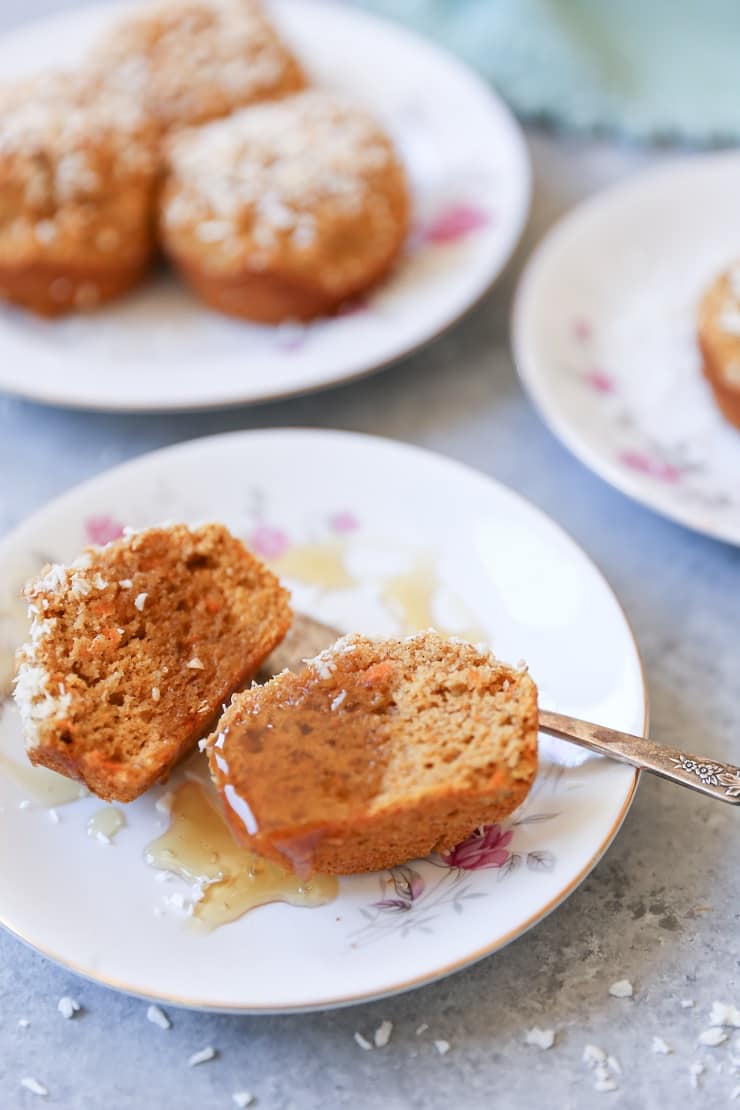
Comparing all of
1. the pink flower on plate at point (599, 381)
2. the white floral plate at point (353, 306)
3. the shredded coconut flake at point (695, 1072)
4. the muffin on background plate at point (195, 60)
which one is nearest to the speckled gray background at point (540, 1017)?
the shredded coconut flake at point (695, 1072)

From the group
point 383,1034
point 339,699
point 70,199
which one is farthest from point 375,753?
point 70,199

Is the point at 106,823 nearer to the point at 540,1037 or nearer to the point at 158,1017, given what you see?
the point at 158,1017

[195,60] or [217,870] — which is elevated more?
[195,60]

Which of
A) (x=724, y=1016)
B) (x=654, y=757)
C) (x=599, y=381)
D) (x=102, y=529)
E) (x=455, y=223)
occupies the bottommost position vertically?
(x=724, y=1016)

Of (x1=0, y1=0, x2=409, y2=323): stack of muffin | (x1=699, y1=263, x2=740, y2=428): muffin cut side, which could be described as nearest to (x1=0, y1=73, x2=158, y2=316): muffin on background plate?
(x1=0, y1=0, x2=409, y2=323): stack of muffin

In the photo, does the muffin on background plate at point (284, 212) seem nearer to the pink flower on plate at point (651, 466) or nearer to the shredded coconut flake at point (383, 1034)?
the pink flower on plate at point (651, 466)

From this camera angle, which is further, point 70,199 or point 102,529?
point 70,199

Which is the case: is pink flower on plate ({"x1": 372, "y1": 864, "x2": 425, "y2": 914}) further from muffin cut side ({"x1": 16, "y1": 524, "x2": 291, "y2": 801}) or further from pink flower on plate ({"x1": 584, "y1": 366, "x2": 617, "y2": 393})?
pink flower on plate ({"x1": 584, "y1": 366, "x2": 617, "y2": 393})

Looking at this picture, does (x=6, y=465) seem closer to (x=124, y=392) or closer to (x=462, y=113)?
(x=124, y=392)
